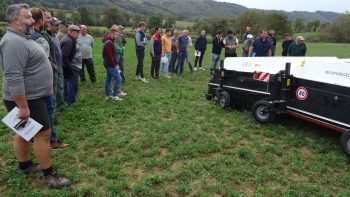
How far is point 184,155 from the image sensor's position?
548cm

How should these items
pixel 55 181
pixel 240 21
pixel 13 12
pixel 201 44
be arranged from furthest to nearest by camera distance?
pixel 240 21 < pixel 201 44 < pixel 55 181 < pixel 13 12

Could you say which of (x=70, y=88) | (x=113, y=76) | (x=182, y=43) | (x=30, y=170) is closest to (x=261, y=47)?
(x=182, y=43)

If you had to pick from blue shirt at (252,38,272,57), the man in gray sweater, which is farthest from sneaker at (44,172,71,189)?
blue shirt at (252,38,272,57)

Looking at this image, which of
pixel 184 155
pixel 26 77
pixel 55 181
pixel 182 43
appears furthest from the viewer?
pixel 182 43

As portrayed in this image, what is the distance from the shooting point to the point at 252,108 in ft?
23.7

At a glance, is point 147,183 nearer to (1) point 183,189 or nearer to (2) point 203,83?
(1) point 183,189

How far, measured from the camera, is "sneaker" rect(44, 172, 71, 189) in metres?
4.33

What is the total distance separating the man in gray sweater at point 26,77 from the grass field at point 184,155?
512mm

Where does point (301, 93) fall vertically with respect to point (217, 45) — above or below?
below

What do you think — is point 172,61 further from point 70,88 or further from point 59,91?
point 59,91

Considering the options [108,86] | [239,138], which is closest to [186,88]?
[108,86]

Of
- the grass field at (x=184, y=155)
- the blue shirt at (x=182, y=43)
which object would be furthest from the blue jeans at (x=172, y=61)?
the grass field at (x=184, y=155)

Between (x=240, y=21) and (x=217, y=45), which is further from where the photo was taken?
(x=240, y=21)

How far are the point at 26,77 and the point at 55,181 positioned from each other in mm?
1445
